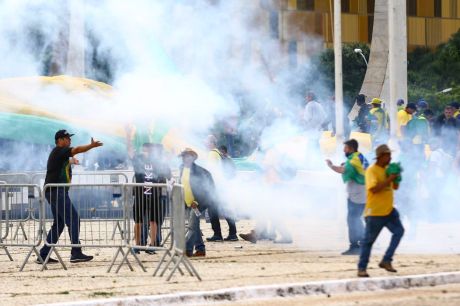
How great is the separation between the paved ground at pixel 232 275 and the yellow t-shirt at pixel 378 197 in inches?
28.1

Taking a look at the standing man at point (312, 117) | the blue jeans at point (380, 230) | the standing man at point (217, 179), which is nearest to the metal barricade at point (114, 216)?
the blue jeans at point (380, 230)

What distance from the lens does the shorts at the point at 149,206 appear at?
56.5ft

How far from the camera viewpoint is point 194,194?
1838 centimetres

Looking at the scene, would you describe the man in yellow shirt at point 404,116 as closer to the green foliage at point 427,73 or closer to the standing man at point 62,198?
the standing man at point 62,198

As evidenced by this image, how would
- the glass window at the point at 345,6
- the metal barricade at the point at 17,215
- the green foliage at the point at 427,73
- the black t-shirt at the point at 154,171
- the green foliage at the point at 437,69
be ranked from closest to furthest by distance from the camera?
the metal barricade at the point at 17,215
the black t-shirt at the point at 154,171
the green foliage at the point at 427,73
the green foliage at the point at 437,69
the glass window at the point at 345,6

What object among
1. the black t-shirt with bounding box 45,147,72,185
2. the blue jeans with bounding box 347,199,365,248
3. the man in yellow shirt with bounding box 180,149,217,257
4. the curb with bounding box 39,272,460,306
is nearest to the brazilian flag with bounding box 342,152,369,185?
the blue jeans with bounding box 347,199,365,248

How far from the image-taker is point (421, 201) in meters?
22.8

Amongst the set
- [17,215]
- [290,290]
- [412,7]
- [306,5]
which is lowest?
[290,290]

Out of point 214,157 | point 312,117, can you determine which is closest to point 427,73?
point 312,117

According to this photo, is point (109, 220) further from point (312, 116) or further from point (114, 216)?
point (312, 116)

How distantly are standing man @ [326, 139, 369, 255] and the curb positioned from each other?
2939mm

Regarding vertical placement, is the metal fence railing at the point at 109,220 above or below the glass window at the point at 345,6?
below

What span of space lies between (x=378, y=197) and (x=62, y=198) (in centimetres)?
453

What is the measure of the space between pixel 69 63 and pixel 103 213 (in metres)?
13.7
